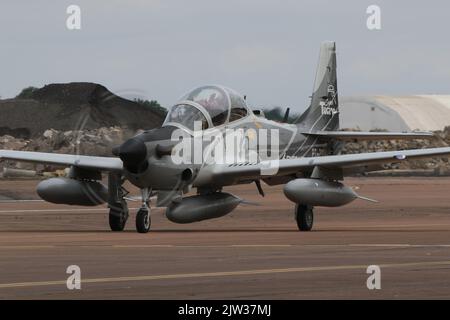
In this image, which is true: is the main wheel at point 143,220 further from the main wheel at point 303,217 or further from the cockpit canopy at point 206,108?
the main wheel at point 303,217

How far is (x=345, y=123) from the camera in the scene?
103062 millimetres

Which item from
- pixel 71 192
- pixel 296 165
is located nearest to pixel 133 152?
pixel 71 192

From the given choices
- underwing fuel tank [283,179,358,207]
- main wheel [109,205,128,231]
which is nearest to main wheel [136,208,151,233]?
main wheel [109,205,128,231]

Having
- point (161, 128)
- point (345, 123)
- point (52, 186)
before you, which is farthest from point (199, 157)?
point (345, 123)

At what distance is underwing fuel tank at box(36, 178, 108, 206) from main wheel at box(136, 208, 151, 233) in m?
2.96

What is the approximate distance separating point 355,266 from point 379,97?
295ft

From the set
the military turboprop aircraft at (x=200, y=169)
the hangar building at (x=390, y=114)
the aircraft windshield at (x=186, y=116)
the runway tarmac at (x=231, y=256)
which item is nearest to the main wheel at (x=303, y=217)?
the military turboprop aircraft at (x=200, y=169)

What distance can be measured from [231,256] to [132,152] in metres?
7.68

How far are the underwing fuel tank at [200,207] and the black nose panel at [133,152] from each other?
1430 mm

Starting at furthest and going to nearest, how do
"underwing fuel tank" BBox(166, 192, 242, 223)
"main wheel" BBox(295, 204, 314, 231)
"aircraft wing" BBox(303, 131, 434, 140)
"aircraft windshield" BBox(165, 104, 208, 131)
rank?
1. "aircraft wing" BBox(303, 131, 434, 140)
2. "main wheel" BBox(295, 204, 314, 231)
3. "aircraft windshield" BBox(165, 104, 208, 131)
4. "underwing fuel tank" BBox(166, 192, 242, 223)

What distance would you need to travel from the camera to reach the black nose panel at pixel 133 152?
2661cm

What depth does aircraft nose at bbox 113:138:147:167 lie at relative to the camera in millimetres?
26609

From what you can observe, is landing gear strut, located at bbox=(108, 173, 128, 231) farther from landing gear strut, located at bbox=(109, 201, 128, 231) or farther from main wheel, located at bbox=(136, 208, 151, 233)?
main wheel, located at bbox=(136, 208, 151, 233)
